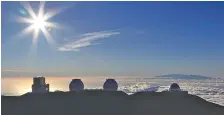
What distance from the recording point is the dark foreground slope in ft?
40.1

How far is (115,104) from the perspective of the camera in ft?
40.8

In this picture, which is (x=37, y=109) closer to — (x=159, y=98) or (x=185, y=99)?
(x=159, y=98)

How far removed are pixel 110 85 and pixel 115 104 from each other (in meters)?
0.90

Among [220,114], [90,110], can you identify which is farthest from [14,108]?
[220,114]

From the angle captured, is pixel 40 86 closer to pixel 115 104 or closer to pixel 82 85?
pixel 82 85

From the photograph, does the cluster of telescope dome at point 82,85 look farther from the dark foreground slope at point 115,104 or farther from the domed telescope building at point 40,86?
the domed telescope building at point 40,86

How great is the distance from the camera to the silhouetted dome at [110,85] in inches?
508

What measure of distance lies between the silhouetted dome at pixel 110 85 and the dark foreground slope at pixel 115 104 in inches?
16.5

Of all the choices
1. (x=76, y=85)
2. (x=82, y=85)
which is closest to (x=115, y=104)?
(x=82, y=85)

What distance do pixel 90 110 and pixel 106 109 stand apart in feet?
1.96

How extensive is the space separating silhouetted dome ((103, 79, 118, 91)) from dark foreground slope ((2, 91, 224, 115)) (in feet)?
1.38

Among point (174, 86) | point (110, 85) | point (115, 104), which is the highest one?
point (110, 85)

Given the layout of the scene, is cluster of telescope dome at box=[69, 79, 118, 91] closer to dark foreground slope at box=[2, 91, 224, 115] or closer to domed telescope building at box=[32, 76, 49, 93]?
dark foreground slope at box=[2, 91, 224, 115]

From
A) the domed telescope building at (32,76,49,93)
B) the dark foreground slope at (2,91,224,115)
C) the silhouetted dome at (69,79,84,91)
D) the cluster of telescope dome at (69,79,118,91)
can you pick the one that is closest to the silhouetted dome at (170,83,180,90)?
the dark foreground slope at (2,91,224,115)
